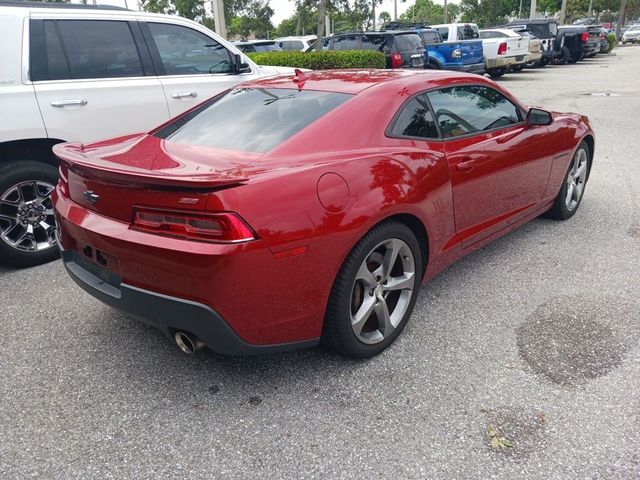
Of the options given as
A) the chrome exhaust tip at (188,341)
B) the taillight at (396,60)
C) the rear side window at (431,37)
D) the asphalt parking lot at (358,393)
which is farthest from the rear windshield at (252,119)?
the rear side window at (431,37)

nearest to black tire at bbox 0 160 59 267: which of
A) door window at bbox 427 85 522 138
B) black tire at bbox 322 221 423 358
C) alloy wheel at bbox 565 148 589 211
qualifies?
black tire at bbox 322 221 423 358

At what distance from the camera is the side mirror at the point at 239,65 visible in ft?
18.9

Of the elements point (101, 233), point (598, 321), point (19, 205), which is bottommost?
point (598, 321)

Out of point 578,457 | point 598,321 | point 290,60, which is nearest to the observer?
point 578,457

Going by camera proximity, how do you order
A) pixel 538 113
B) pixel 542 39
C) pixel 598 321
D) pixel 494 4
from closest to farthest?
pixel 598 321, pixel 538 113, pixel 542 39, pixel 494 4

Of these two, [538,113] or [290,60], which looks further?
[290,60]

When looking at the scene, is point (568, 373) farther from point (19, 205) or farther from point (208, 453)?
point (19, 205)

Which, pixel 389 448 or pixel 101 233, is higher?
pixel 101 233

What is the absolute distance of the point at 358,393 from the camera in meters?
2.71

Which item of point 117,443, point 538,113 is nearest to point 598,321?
point 538,113

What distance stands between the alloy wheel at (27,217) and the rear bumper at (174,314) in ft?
6.21

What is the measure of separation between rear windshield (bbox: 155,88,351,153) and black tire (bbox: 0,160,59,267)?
137cm

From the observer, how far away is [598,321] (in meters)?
3.32

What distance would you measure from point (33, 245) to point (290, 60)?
1030cm
